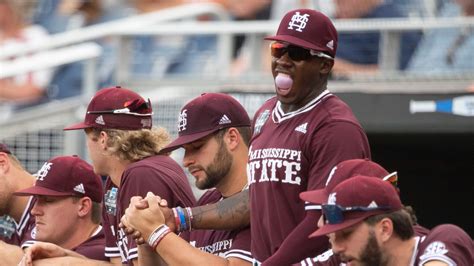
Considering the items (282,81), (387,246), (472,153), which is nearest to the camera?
(387,246)

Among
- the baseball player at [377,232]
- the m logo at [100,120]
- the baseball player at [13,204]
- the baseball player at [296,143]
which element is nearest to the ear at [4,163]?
the baseball player at [13,204]

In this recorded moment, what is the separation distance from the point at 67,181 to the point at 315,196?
2179 millimetres

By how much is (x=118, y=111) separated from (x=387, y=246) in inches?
87.2

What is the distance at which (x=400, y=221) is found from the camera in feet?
15.2

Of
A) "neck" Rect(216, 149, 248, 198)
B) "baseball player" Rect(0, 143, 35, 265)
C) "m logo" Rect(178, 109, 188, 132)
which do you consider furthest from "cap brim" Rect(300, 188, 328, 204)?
"baseball player" Rect(0, 143, 35, 265)

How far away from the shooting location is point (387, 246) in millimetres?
4590

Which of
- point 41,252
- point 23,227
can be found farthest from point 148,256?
point 23,227

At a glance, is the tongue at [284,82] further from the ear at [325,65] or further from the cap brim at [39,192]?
the cap brim at [39,192]

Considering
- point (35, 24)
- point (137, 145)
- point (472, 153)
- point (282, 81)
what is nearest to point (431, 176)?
point (472, 153)

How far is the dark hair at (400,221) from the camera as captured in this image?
460 centimetres

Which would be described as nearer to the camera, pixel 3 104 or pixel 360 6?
pixel 360 6

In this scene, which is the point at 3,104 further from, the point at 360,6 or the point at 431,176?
the point at 431,176

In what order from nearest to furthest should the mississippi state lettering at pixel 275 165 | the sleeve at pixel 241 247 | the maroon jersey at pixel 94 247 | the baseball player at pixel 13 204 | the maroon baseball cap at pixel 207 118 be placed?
the mississippi state lettering at pixel 275 165
the sleeve at pixel 241 247
the maroon baseball cap at pixel 207 118
the maroon jersey at pixel 94 247
the baseball player at pixel 13 204

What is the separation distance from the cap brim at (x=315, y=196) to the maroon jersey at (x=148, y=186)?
1.13 metres
